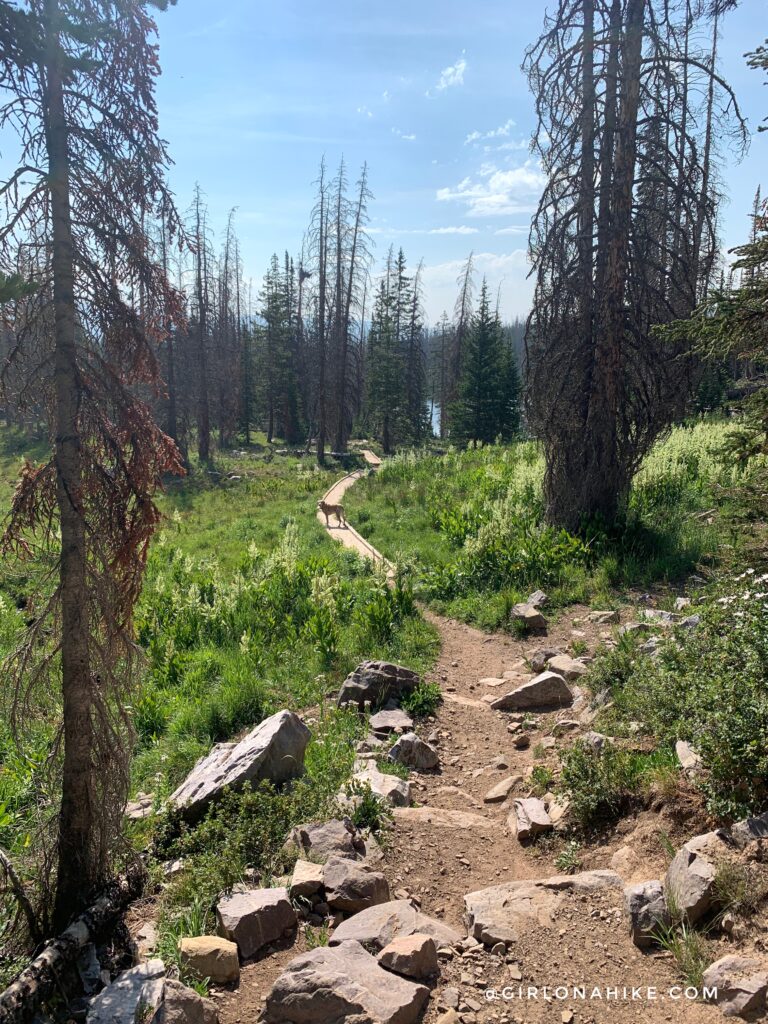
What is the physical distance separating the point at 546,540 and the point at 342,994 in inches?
337

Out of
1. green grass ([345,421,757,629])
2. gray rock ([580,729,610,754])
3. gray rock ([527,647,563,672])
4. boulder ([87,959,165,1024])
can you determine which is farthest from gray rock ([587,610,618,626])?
boulder ([87,959,165,1024])

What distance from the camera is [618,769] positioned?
15.7 ft

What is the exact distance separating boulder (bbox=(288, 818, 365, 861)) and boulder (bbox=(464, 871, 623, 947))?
930 millimetres

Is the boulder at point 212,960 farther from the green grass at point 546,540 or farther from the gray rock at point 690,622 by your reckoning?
the green grass at point 546,540

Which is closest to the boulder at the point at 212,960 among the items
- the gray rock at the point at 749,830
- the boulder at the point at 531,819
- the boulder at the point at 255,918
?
the boulder at the point at 255,918

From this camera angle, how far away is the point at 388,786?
5594mm

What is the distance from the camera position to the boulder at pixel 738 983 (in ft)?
9.28

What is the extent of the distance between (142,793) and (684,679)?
4920 mm

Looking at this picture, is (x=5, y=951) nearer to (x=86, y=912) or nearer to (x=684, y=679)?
(x=86, y=912)

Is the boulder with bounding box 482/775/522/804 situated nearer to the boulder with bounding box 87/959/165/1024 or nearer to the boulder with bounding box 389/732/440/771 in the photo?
the boulder with bounding box 389/732/440/771

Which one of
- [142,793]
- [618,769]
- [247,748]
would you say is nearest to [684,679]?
[618,769]

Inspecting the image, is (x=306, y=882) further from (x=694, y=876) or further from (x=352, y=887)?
(x=694, y=876)

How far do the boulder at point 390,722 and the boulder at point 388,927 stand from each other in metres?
2.68

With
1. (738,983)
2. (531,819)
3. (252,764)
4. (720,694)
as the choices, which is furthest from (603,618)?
(738,983)
